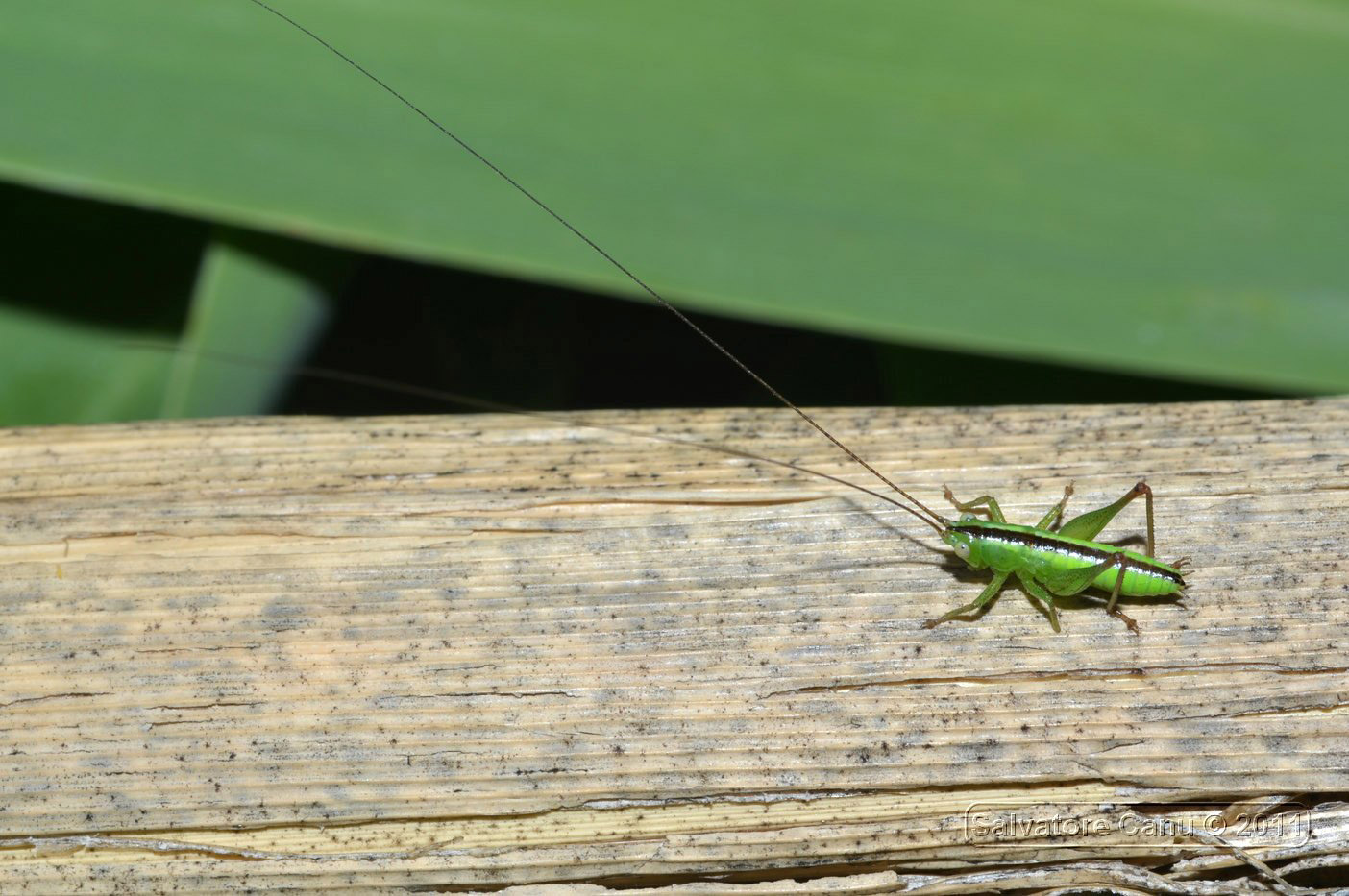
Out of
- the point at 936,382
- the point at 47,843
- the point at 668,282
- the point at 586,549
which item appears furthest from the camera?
the point at 936,382

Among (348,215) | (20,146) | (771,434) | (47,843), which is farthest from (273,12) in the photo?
(47,843)

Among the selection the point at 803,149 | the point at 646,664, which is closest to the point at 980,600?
the point at 646,664

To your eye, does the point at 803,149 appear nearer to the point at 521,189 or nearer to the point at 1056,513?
the point at 521,189

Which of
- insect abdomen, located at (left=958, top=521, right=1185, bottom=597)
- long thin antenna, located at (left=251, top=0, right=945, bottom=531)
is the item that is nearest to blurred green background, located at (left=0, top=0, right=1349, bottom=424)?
long thin antenna, located at (left=251, top=0, right=945, bottom=531)

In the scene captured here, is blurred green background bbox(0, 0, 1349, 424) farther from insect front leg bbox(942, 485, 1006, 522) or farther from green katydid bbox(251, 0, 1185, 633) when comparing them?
insect front leg bbox(942, 485, 1006, 522)

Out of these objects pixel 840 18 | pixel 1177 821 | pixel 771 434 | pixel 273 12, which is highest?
pixel 840 18

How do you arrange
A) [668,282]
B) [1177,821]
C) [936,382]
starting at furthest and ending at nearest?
1. [936,382]
2. [668,282]
3. [1177,821]

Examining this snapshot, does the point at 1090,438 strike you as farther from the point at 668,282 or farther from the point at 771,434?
the point at 668,282
